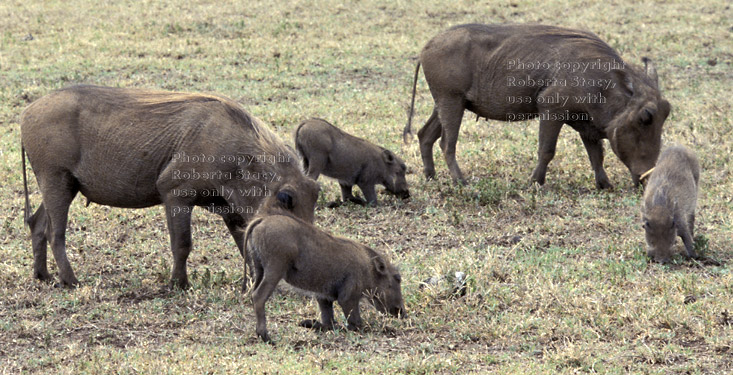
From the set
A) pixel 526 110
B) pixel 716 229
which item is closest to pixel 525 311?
pixel 716 229

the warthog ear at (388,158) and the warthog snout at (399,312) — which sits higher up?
the warthog snout at (399,312)

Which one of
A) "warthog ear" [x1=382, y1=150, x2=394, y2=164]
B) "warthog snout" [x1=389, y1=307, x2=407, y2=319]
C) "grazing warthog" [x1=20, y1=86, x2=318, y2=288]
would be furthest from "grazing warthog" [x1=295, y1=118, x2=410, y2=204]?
"warthog snout" [x1=389, y1=307, x2=407, y2=319]

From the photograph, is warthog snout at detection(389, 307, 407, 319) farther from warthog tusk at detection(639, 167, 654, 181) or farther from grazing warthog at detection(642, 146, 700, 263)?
warthog tusk at detection(639, 167, 654, 181)

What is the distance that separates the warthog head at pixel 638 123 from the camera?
27.4ft

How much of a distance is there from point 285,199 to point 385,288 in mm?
828

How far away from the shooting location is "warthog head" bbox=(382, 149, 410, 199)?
873 cm

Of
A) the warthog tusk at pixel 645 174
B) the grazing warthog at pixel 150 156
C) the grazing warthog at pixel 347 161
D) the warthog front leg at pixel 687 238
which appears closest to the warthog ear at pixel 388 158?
the grazing warthog at pixel 347 161

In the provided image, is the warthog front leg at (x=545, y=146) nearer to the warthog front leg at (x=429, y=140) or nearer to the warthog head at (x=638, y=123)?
the warthog head at (x=638, y=123)

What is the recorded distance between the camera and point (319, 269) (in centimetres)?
541

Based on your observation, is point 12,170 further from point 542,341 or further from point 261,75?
point 542,341

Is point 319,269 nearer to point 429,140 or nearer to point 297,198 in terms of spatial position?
point 297,198

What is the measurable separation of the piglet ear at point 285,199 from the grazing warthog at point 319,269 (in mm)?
120

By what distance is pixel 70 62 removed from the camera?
44.2 feet

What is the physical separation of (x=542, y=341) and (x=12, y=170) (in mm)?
6104
